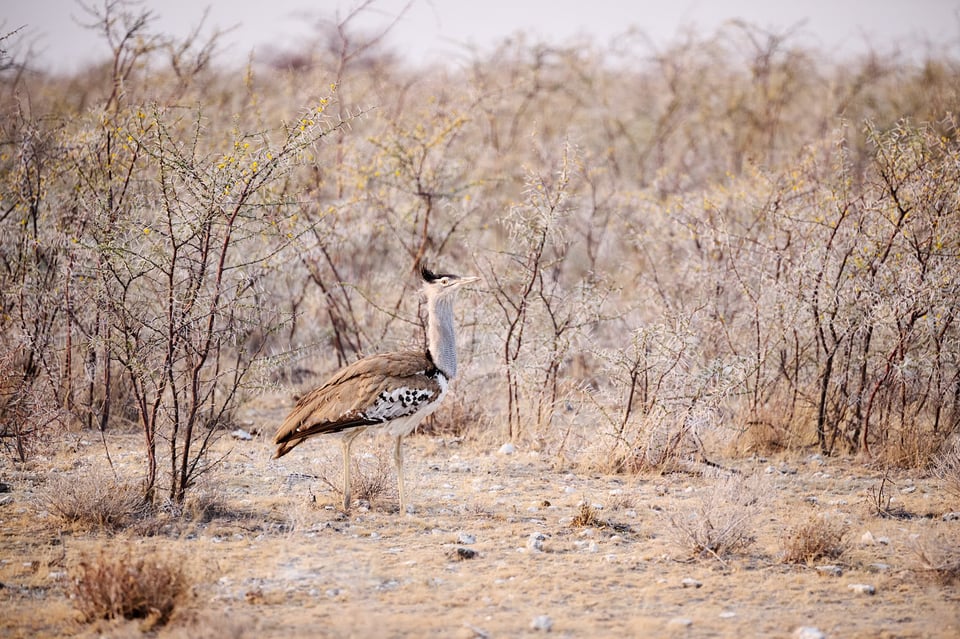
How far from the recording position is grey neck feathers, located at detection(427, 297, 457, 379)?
582cm

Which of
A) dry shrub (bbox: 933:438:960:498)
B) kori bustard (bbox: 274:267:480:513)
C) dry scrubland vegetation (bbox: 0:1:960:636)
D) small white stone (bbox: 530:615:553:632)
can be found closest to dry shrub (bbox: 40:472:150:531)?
dry scrubland vegetation (bbox: 0:1:960:636)

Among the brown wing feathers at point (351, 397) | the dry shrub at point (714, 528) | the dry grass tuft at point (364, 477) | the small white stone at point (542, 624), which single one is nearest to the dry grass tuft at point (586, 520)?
the dry shrub at point (714, 528)

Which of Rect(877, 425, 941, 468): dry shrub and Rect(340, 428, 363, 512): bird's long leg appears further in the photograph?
Rect(877, 425, 941, 468): dry shrub

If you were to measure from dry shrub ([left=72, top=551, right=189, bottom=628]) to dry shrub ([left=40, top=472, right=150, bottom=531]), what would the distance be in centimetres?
114

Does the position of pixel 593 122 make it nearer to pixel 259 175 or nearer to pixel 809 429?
pixel 809 429

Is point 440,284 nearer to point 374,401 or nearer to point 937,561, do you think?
point 374,401

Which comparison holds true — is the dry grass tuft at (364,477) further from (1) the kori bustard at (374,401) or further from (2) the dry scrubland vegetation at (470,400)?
(1) the kori bustard at (374,401)

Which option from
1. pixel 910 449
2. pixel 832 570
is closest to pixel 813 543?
pixel 832 570

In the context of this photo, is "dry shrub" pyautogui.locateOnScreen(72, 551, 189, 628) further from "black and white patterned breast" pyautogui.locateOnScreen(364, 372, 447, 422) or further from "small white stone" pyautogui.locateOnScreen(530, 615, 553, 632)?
A: "black and white patterned breast" pyautogui.locateOnScreen(364, 372, 447, 422)

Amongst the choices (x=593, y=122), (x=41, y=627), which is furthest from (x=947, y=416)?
(x=593, y=122)

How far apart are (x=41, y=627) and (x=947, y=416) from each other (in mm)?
6161

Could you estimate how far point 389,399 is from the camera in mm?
5500

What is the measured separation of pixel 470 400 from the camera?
7836 millimetres

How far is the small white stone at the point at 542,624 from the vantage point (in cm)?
393
